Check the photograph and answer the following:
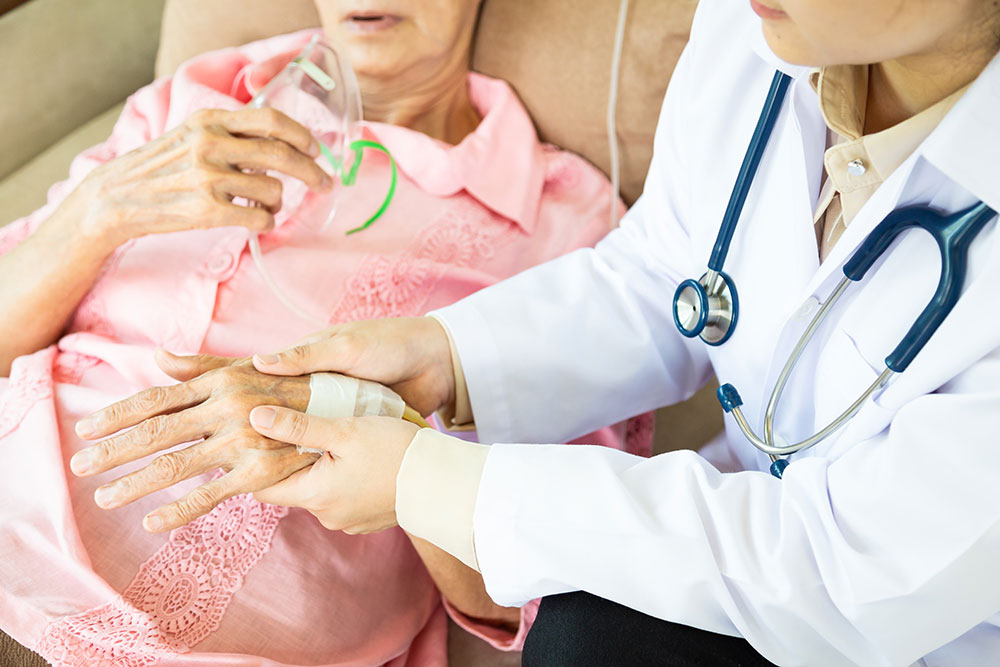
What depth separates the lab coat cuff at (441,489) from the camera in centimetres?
92

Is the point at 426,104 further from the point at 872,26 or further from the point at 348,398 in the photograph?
the point at 872,26

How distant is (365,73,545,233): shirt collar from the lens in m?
1.47

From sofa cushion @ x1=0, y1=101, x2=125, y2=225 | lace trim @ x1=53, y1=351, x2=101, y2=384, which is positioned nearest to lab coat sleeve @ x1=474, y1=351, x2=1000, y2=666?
lace trim @ x1=53, y1=351, x2=101, y2=384

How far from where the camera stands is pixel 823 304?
35.7 inches

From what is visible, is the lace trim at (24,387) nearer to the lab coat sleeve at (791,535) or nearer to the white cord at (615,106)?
the lab coat sleeve at (791,535)

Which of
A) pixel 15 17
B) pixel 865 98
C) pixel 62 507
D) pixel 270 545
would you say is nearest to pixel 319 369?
pixel 270 545

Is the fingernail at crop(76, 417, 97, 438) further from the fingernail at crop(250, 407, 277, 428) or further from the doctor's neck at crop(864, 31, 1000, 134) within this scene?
the doctor's neck at crop(864, 31, 1000, 134)

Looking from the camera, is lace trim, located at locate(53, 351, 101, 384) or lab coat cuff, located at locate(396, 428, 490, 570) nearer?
lab coat cuff, located at locate(396, 428, 490, 570)

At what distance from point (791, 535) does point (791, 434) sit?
205 mm

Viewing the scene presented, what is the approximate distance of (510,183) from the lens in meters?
1.51

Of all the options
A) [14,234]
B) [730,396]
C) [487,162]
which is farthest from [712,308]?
[14,234]

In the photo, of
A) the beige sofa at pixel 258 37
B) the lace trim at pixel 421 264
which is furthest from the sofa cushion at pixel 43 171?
the lace trim at pixel 421 264

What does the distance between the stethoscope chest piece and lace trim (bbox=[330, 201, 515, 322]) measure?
1.55 feet

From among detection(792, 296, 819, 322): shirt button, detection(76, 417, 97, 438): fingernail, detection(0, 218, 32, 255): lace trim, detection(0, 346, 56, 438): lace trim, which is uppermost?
detection(792, 296, 819, 322): shirt button
